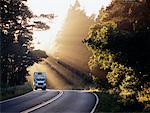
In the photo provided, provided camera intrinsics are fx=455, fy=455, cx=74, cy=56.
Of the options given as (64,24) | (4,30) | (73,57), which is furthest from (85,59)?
(4,30)

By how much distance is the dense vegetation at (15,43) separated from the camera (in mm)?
50400

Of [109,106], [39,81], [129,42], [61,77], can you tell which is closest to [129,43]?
[129,42]

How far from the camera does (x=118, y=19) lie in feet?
102

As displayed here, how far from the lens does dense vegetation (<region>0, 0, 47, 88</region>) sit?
50400 mm

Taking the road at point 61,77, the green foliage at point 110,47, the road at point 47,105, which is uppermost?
the green foliage at point 110,47

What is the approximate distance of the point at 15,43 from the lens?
57188 millimetres

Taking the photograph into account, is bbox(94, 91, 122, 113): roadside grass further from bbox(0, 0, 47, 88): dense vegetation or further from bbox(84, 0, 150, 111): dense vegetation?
bbox(0, 0, 47, 88): dense vegetation

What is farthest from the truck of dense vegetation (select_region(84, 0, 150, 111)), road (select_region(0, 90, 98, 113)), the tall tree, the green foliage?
the tall tree

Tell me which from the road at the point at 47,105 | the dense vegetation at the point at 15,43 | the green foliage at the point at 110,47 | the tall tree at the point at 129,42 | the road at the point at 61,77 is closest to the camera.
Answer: the tall tree at the point at 129,42

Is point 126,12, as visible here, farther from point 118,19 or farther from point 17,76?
point 17,76

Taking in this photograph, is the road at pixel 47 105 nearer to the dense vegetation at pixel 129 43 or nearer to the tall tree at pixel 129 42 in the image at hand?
the dense vegetation at pixel 129 43

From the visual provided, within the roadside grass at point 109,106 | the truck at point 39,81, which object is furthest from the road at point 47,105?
the truck at point 39,81

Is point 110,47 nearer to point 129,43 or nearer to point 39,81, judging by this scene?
point 129,43

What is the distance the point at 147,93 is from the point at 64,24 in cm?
7673
